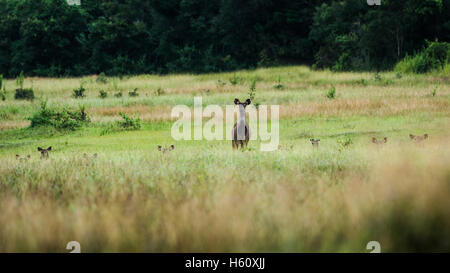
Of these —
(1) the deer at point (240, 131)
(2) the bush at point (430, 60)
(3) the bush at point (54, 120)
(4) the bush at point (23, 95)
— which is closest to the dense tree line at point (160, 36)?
(2) the bush at point (430, 60)

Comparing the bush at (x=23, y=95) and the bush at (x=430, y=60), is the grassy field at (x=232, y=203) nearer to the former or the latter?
the bush at (x=23, y=95)

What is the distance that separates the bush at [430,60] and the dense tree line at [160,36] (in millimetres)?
Answer: 14015

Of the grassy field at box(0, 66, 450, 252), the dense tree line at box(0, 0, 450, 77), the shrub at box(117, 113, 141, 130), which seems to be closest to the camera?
the grassy field at box(0, 66, 450, 252)

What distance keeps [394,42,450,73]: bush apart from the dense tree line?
14015 millimetres

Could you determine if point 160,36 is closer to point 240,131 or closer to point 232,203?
point 240,131

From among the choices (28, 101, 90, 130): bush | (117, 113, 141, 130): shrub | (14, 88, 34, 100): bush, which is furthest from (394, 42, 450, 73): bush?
(14, 88, 34, 100): bush

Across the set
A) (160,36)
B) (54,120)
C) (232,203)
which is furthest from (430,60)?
(160,36)

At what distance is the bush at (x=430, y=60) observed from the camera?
31.4 m

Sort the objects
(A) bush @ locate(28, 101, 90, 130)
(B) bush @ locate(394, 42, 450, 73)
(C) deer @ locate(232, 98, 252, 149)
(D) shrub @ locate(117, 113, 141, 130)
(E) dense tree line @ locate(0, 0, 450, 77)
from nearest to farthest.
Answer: (C) deer @ locate(232, 98, 252, 149)
(D) shrub @ locate(117, 113, 141, 130)
(A) bush @ locate(28, 101, 90, 130)
(B) bush @ locate(394, 42, 450, 73)
(E) dense tree line @ locate(0, 0, 450, 77)

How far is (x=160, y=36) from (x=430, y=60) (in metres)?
33.8

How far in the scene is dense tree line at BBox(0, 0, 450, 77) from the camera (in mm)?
52625

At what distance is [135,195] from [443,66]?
29881 mm

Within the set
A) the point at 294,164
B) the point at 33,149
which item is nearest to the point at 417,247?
the point at 294,164

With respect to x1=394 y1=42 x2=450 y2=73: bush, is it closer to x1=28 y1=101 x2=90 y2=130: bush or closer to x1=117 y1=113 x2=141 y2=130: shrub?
x1=117 y1=113 x2=141 y2=130: shrub
